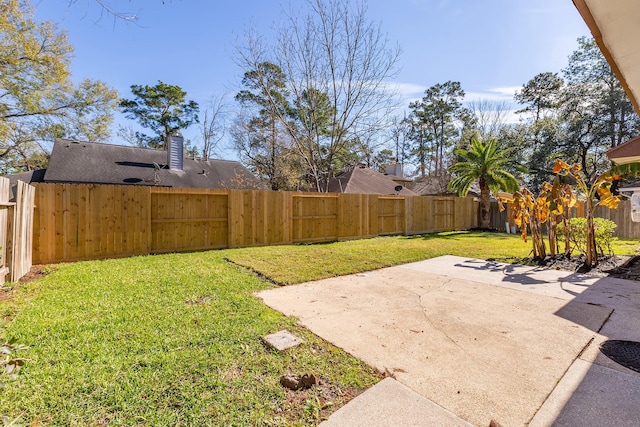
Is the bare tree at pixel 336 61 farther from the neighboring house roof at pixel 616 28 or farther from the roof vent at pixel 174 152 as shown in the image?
the neighboring house roof at pixel 616 28

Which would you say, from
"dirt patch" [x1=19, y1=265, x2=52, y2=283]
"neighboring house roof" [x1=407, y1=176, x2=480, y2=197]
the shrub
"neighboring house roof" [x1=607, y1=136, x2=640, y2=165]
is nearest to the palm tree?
the shrub

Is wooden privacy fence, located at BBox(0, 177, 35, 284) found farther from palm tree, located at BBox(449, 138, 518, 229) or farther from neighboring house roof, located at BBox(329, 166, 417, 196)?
palm tree, located at BBox(449, 138, 518, 229)

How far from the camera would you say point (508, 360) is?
7.97 ft

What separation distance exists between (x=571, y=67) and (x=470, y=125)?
733cm

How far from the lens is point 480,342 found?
2.75m

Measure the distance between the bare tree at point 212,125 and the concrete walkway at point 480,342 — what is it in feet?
57.0

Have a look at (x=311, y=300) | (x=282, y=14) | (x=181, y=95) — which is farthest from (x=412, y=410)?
(x=181, y=95)

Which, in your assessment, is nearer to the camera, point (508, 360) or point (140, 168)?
point (508, 360)

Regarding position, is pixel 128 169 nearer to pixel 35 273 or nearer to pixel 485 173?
pixel 35 273

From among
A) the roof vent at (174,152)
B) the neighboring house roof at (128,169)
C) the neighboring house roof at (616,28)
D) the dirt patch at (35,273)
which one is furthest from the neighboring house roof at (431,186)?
the dirt patch at (35,273)

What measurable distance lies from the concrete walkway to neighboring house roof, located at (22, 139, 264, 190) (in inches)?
518

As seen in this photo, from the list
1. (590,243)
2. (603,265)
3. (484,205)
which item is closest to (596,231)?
(603,265)

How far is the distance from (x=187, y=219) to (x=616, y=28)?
8136 mm

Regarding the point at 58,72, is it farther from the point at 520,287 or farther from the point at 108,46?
the point at 520,287
